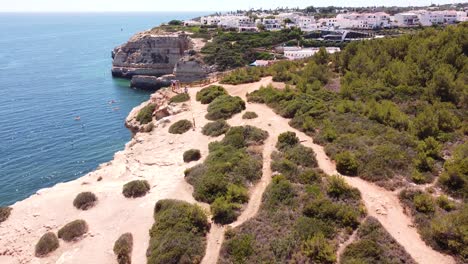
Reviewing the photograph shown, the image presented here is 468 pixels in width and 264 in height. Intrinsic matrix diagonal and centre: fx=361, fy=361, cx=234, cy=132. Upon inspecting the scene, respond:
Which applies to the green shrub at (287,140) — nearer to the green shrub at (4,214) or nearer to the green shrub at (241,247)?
the green shrub at (241,247)

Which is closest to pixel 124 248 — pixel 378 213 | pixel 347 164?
pixel 378 213

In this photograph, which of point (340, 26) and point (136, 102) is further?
point (340, 26)

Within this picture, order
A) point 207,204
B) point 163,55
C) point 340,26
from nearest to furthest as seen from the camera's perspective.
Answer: point 207,204 < point 163,55 < point 340,26

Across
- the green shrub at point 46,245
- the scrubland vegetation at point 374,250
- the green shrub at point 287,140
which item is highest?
the green shrub at point 287,140

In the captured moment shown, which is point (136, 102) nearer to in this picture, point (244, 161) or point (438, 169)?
point (244, 161)

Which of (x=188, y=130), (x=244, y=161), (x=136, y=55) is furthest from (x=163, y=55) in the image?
(x=244, y=161)

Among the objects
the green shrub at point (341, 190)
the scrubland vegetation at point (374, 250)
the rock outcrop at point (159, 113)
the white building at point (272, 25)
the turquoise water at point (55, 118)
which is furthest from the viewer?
the white building at point (272, 25)

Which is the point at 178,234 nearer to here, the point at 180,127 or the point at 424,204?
the point at 424,204

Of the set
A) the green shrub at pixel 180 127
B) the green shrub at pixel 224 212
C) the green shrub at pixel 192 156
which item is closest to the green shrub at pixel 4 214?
the green shrub at pixel 192 156
